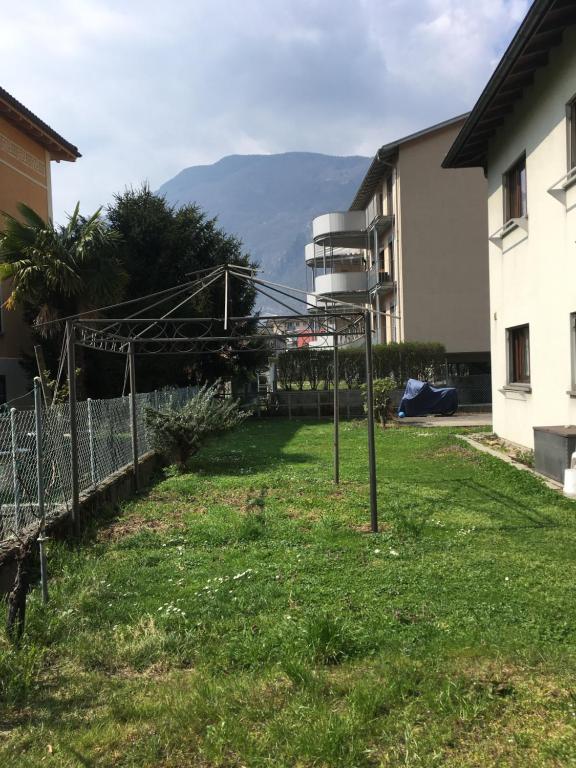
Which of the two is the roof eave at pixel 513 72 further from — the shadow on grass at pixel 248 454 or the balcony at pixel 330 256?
the balcony at pixel 330 256

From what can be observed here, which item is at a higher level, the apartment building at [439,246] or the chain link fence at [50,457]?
the apartment building at [439,246]

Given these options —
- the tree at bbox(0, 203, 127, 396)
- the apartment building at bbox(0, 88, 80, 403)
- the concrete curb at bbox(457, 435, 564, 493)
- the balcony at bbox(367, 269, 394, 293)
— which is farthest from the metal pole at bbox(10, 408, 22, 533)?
the balcony at bbox(367, 269, 394, 293)

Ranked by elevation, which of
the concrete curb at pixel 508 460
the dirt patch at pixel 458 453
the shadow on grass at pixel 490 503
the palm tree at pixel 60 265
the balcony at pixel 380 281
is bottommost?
the shadow on grass at pixel 490 503

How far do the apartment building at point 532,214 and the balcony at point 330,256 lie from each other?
→ 72.4ft

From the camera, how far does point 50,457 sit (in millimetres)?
6238

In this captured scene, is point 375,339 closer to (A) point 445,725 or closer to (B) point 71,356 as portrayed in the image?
(B) point 71,356

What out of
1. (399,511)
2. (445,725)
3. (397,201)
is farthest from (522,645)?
(397,201)

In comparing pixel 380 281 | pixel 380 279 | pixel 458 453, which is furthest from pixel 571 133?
pixel 380 279

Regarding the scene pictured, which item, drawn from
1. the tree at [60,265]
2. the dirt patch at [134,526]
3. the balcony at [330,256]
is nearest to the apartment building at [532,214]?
the dirt patch at [134,526]

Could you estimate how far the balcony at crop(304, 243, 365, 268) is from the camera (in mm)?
36000

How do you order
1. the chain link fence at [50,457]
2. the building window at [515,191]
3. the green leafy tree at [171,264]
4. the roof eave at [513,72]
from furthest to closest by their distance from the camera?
1. the green leafy tree at [171,264]
2. the building window at [515,191]
3. the roof eave at [513,72]
4. the chain link fence at [50,457]

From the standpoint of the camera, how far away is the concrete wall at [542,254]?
8.84m

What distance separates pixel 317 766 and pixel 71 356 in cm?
510

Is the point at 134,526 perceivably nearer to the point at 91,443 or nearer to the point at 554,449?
the point at 91,443
